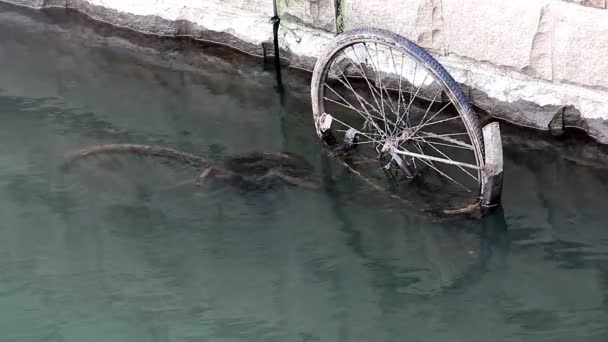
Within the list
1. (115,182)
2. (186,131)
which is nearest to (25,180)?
(115,182)

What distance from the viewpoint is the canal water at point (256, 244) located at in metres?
4.48

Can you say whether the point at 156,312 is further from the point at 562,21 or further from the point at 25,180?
the point at 562,21

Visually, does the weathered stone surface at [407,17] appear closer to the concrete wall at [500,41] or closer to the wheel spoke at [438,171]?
the concrete wall at [500,41]

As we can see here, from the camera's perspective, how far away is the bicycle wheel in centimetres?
505

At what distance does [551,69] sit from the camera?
18.5 ft

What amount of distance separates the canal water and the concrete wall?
0.23m

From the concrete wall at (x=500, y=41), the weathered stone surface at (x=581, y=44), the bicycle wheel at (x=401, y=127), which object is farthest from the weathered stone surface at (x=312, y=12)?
the weathered stone surface at (x=581, y=44)

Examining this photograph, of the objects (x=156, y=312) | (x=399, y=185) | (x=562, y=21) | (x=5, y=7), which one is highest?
(x=562, y=21)

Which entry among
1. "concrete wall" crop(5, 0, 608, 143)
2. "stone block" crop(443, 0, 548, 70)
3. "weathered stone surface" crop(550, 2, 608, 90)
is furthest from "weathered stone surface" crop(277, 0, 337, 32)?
"weathered stone surface" crop(550, 2, 608, 90)

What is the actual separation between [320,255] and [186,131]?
159cm

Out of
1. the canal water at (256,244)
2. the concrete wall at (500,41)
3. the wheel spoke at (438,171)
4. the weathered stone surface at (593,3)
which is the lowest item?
the canal water at (256,244)

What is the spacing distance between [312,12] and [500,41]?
4.73ft

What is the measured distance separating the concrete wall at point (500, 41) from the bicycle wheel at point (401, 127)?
244 mm

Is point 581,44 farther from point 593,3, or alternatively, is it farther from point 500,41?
point 500,41
